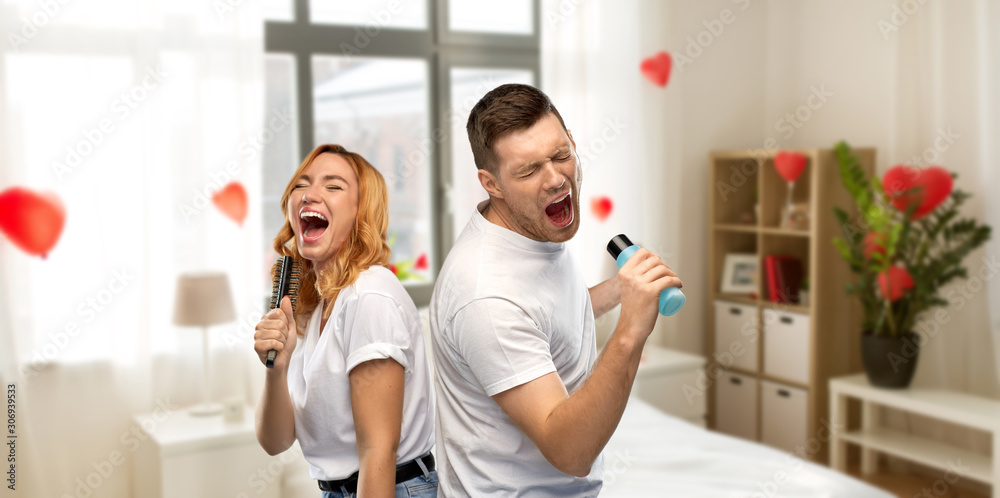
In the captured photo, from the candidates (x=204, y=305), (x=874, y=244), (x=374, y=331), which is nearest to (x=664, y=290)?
(x=374, y=331)

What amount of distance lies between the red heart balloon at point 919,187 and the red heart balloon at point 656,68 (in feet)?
3.71

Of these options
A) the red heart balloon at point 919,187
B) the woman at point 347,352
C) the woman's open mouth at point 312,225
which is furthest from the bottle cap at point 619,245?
the red heart balloon at point 919,187

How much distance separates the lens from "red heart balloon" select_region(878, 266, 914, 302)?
135 inches

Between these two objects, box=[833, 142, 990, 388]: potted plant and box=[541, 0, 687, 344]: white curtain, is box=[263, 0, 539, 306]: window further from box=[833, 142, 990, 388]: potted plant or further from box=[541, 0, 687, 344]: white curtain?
box=[833, 142, 990, 388]: potted plant

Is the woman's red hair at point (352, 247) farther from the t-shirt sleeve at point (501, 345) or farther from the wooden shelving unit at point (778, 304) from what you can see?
the wooden shelving unit at point (778, 304)

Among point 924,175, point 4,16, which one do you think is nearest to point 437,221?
point 4,16

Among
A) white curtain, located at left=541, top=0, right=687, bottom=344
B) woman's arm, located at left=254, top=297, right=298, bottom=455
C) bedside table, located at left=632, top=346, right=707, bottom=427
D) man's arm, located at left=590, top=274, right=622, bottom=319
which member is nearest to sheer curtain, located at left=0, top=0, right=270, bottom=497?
white curtain, located at left=541, top=0, right=687, bottom=344

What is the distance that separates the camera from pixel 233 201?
3.16 m

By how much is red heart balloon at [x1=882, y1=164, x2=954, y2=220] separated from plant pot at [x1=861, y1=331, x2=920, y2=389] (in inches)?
20.5

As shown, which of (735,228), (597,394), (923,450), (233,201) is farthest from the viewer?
(735,228)

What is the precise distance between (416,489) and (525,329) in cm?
42

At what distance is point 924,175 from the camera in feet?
11.2

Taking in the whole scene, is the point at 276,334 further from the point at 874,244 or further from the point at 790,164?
the point at 790,164

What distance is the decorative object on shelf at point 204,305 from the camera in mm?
2965
